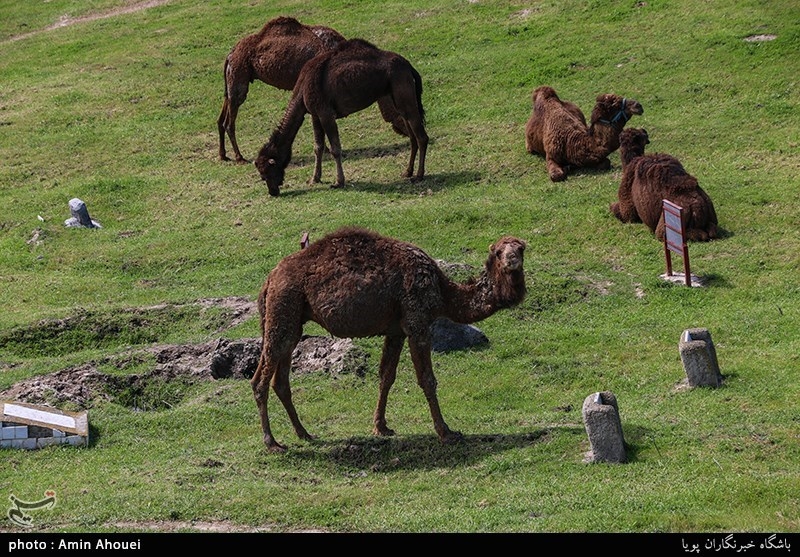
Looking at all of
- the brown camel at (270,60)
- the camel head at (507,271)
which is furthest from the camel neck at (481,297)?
the brown camel at (270,60)

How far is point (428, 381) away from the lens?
43.3 feet

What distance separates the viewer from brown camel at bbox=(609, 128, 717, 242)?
773 inches

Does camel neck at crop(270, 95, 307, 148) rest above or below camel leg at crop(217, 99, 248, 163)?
above

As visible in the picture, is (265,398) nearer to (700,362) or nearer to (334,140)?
→ (700,362)

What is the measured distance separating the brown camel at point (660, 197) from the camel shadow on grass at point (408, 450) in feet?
23.7

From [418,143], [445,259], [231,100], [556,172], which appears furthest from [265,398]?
[231,100]

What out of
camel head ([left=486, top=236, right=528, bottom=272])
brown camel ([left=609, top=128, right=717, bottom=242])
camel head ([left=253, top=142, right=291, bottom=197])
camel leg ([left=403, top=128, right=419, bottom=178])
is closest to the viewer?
camel head ([left=486, top=236, right=528, bottom=272])

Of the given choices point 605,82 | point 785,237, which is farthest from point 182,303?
point 605,82

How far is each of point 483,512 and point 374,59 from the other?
14.8 metres

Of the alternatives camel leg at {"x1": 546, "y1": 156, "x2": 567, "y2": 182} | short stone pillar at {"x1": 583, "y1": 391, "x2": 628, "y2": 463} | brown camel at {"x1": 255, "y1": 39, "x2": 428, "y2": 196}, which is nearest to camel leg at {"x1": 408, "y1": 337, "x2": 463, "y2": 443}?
short stone pillar at {"x1": 583, "y1": 391, "x2": 628, "y2": 463}

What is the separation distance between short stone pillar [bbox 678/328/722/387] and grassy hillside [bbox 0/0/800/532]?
203 mm

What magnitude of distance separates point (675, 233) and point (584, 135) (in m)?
5.82

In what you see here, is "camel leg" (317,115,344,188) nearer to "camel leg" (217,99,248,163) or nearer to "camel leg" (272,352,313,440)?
"camel leg" (217,99,248,163)

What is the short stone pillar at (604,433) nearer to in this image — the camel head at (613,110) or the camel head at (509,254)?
the camel head at (509,254)
